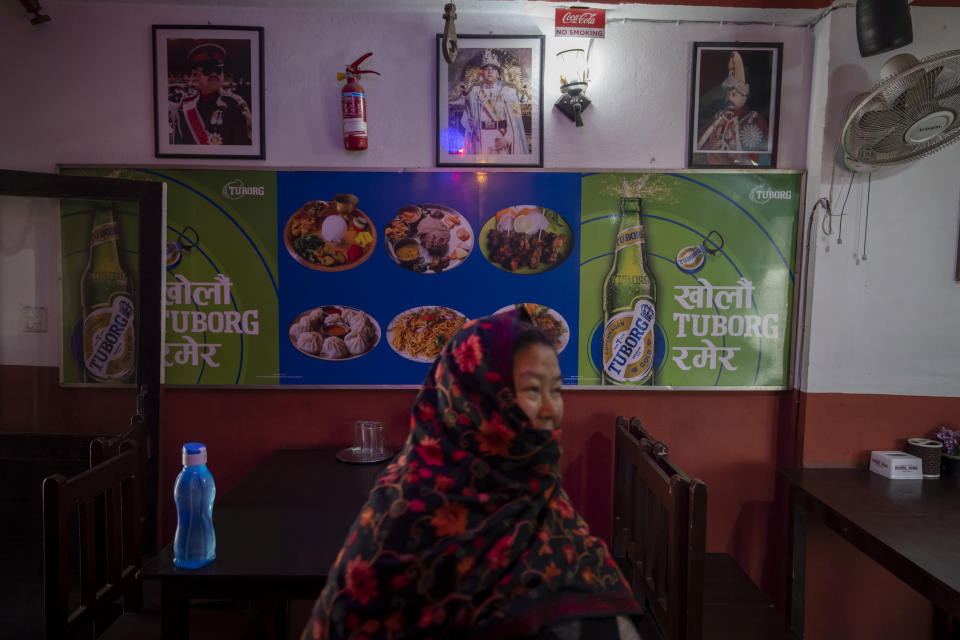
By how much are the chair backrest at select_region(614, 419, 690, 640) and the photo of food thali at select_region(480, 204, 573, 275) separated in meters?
0.76

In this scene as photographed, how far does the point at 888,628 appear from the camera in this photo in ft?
7.54

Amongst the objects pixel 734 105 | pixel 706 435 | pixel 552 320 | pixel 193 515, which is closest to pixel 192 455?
pixel 193 515

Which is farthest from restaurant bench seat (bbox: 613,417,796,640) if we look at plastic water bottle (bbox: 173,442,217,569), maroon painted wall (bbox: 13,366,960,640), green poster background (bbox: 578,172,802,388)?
plastic water bottle (bbox: 173,442,217,569)

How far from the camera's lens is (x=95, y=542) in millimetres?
1629

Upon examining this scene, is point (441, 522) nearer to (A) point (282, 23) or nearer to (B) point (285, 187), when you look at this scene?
(B) point (285, 187)

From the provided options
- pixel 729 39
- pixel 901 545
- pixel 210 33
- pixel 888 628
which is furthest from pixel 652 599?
pixel 210 33

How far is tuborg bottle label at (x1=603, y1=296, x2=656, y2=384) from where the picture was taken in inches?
Answer: 92.1

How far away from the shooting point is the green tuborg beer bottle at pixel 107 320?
2287mm

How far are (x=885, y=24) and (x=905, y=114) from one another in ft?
1.14

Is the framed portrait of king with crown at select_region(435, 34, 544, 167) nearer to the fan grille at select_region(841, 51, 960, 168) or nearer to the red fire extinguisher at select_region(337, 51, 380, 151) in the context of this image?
the red fire extinguisher at select_region(337, 51, 380, 151)

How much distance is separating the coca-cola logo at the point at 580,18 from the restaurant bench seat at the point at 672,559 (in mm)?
1627

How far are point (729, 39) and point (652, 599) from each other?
2.22 metres

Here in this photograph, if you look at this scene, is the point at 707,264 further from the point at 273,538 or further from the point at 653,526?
the point at 273,538

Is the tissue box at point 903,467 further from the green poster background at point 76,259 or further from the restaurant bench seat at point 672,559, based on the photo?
the green poster background at point 76,259
